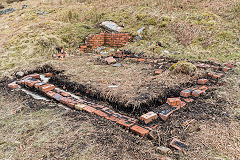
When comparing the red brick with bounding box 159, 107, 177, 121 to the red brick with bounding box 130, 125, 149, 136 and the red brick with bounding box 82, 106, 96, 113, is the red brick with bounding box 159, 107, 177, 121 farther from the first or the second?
the red brick with bounding box 82, 106, 96, 113

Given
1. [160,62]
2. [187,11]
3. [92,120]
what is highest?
[187,11]

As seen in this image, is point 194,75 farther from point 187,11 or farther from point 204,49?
point 187,11

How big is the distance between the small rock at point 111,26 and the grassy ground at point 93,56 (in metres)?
0.37

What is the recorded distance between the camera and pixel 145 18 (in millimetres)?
8414

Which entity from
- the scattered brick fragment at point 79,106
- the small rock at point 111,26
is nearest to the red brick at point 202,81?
the scattered brick fragment at point 79,106

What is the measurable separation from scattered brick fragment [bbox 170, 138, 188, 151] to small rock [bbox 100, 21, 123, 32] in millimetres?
6517

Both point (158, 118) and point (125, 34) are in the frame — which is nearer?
point (158, 118)

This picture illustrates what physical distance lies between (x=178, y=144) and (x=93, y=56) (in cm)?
510

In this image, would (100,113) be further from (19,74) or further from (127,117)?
(19,74)

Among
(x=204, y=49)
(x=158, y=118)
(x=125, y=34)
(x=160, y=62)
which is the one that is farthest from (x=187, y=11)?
(x=158, y=118)

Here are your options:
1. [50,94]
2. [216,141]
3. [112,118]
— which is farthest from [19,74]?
[216,141]

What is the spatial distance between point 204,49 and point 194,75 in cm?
286

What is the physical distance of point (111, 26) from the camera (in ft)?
26.6

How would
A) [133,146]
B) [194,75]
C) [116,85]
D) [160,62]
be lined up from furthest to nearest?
[160,62]
[194,75]
[116,85]
[133,146]
